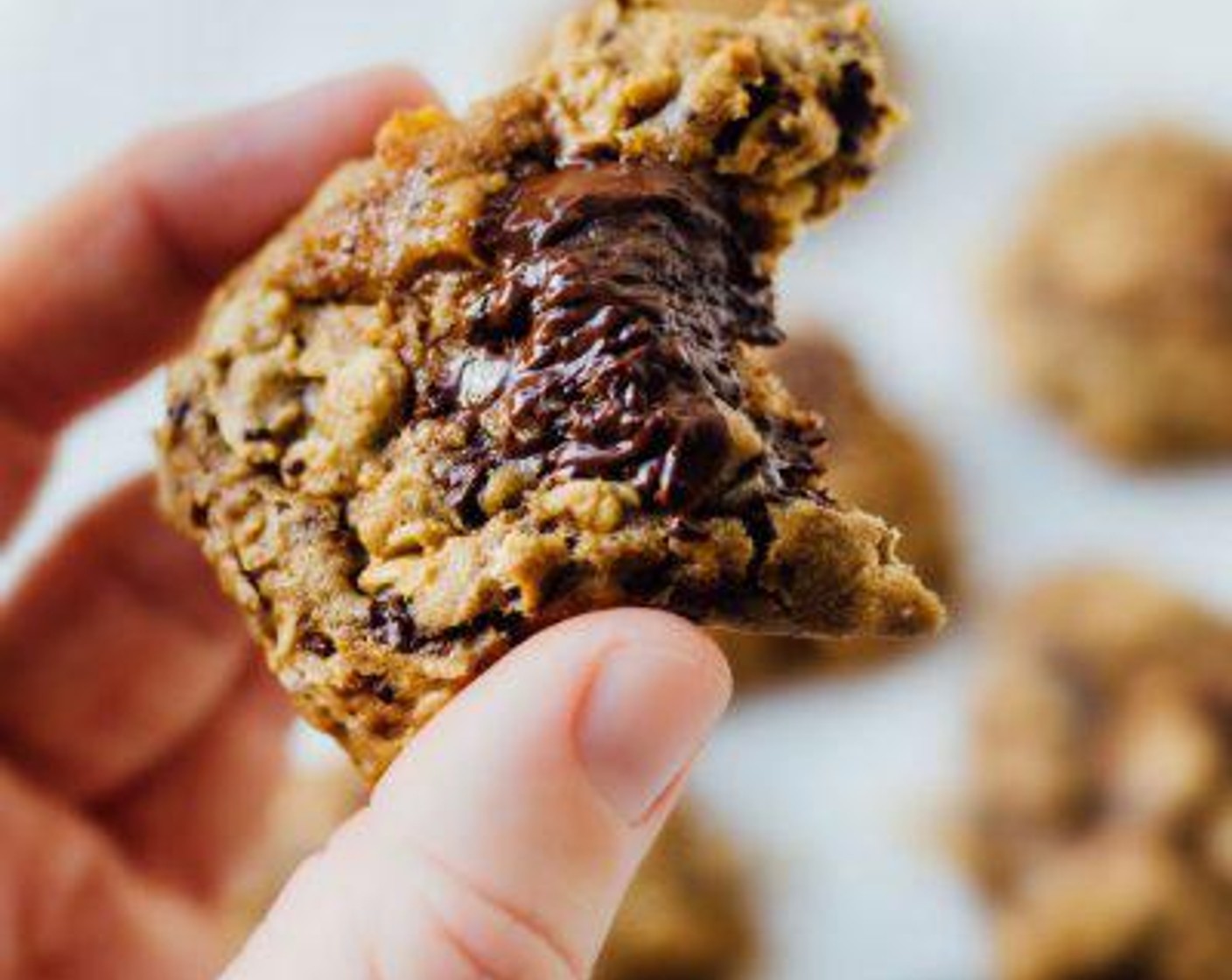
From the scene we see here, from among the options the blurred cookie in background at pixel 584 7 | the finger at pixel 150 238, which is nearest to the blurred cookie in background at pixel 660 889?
the finger at pixel 150 238

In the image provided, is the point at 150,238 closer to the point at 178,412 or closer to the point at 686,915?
the point at 178,412

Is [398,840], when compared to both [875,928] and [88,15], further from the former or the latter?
[88,15]

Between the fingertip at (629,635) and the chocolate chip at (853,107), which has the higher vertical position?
the chocolate chip at (853,107)

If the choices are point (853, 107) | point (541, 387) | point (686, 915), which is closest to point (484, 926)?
point (541, 387)

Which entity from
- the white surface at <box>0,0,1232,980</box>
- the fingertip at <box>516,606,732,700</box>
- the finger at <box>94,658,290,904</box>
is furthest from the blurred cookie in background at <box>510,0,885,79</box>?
the fingertip at <box>516,606,732,700</box>

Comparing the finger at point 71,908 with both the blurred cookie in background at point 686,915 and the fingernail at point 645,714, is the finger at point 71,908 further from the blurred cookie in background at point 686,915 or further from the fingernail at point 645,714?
the fingernail at point 645,714
